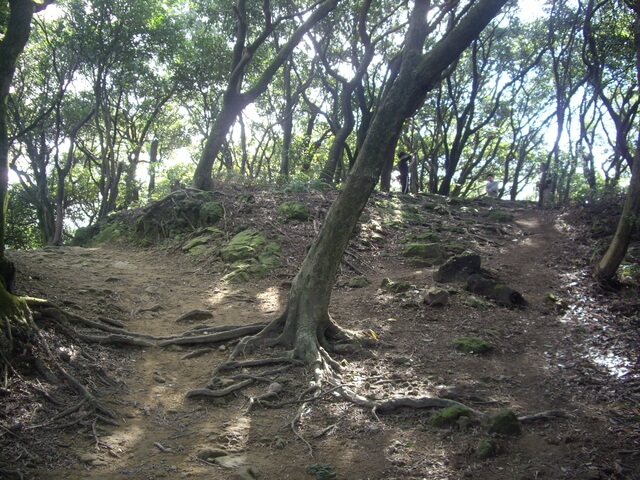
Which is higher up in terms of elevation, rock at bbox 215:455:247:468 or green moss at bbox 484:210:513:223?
green moss at bbox 484:210:513:223

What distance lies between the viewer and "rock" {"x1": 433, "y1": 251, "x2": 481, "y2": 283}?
8.68 meters

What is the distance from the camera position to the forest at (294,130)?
19.6 ft

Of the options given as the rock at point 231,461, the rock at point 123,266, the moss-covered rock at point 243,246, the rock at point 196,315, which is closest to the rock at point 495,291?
the rock at point 196,315

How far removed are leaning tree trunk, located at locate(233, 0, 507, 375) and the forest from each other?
0.02 meters

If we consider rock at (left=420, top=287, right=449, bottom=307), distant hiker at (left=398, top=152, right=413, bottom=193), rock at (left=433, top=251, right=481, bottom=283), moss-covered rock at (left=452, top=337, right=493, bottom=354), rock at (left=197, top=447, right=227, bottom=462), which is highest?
distant hiker at (left=398, top=152, right=413, bottom=193)

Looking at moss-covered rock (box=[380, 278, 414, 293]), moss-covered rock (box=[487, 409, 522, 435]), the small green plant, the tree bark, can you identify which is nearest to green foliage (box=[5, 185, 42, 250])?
moss-covered rock (box=[380, 278, 414, 293])

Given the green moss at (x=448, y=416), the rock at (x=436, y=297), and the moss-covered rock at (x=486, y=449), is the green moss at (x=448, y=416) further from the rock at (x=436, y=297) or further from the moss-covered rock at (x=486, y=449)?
the rock at (x=436, y=297)

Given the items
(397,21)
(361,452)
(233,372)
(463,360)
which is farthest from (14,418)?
(397,21)

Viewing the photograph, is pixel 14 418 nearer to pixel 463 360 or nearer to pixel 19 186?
pixel 463 360

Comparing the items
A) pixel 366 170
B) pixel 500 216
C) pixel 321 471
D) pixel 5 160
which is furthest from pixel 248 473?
pixel 500 216

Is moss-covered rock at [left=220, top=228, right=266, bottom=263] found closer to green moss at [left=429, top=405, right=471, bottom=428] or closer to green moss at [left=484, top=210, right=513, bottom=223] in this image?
green moss at [left=429, top=405, right=471, bottom=428]

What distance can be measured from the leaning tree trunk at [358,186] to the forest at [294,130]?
0.07 feet

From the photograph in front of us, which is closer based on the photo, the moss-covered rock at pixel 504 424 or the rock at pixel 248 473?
the rock at pixel 248 473

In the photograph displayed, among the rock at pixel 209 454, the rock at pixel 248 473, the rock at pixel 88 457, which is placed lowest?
the rock at pixel 248 473
